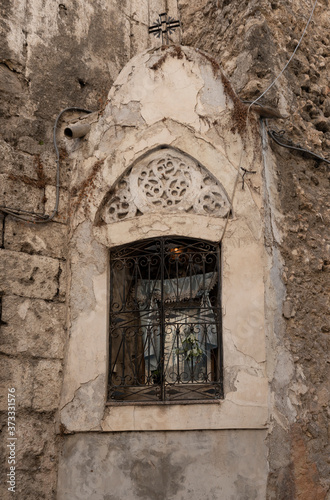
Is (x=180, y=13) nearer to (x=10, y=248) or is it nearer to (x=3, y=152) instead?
(x=3, y=152)

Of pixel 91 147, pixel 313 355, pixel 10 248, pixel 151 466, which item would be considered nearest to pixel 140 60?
pixel 91 147

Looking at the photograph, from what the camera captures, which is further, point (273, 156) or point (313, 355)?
point (273, 156)

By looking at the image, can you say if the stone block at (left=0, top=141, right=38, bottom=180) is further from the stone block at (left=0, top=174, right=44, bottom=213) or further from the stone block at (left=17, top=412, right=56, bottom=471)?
the stone block at (left=17, top=412, right=56, bottom=471)

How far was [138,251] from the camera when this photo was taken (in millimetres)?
5945

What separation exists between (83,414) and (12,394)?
2.13 ft

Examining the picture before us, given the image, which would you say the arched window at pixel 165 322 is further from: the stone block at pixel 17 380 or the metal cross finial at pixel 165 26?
the metal cross finial at pixel 165 26

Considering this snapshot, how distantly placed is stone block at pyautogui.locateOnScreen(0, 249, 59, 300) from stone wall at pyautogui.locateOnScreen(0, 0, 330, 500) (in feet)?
0.03

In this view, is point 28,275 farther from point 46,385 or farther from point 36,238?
point 46,385

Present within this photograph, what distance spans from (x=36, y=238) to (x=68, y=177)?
31.1 inches

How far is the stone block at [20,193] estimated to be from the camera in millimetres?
5781

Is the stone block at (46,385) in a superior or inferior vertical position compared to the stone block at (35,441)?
superior

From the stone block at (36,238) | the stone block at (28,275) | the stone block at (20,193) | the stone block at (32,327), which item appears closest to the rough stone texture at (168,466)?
the stone block at (32,327)

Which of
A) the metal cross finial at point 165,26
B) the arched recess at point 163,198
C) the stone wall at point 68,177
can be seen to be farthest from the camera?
the metal cross finial at point 165,26

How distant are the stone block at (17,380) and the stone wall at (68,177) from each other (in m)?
0.01
